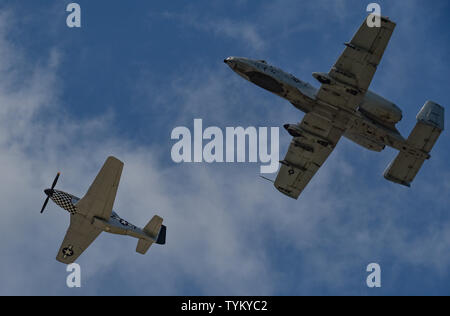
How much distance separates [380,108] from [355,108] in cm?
191

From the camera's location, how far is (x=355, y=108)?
51.8 m

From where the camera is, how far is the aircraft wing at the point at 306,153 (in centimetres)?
5397

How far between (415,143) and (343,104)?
6653mm

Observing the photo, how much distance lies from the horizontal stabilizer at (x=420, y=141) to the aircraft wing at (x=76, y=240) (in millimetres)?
25091

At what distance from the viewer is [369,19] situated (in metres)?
48.0

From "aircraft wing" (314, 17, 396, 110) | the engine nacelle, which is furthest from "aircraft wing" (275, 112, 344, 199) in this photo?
the engine nacelle

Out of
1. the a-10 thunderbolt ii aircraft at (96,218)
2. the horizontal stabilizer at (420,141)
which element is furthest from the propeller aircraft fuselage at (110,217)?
the horizontal stabilizer at (420,141)

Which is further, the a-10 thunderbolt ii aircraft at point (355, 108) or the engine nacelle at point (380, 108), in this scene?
the engine nacelle at point (380, 108)

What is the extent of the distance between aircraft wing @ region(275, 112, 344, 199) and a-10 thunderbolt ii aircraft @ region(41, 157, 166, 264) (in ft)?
37.9

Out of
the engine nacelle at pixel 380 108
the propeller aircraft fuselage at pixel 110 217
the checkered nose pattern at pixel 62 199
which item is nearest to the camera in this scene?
the engine nacelle at pixel 380 108

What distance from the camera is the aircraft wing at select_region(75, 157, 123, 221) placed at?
5197 centimetres

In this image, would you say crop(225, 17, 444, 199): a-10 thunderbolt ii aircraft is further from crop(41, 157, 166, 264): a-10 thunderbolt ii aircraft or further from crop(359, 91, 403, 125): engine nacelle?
crop(41, 157, 166, 264): a-10 thunderbolt ii aircraft

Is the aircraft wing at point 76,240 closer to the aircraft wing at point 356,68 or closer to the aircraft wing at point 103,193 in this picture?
the aircraft wing at point 103,193

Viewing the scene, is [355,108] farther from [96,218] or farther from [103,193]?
[96,218]
